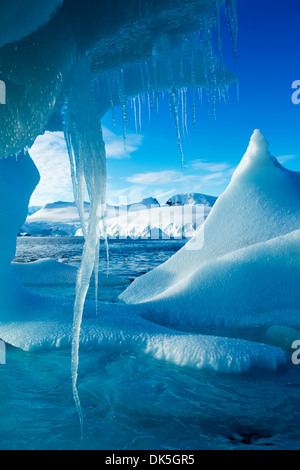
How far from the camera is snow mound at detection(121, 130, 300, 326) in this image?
5063 millimetres

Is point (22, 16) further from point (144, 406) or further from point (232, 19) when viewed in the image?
point (144, 406)

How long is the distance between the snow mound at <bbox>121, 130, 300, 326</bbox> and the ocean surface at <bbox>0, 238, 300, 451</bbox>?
1901 millimetres

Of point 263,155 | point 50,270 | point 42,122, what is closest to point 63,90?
point 42,122

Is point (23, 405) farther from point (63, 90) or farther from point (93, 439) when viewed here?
point (63, 90)

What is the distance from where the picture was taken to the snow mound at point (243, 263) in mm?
5063

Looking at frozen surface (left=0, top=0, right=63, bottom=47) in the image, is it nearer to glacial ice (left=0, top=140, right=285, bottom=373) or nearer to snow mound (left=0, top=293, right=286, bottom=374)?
glacial ice (left=0, top=140, right=285, bottom=373)

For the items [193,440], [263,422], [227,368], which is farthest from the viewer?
[227,368]

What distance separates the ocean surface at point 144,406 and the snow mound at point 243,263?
1.90 m

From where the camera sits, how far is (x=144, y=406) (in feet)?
8.06

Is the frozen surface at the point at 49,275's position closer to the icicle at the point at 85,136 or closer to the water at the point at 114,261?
the water at the point at 114,261

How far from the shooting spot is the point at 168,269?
7.61 m

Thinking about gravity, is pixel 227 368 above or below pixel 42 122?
below

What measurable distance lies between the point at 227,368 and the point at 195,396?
63cm
